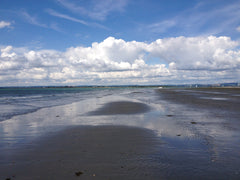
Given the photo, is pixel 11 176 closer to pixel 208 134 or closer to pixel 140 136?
pixel 140 136

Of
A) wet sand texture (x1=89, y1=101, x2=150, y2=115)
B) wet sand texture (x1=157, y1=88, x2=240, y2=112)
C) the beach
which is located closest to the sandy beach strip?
the beach

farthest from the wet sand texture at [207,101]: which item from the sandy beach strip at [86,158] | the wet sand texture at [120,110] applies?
the sandy beach strip at [86,158]

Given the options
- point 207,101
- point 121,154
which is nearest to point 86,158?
point 121,154

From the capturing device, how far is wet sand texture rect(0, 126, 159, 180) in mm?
5398

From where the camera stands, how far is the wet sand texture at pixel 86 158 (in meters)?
5.40

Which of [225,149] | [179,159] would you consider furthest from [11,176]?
[225,149]

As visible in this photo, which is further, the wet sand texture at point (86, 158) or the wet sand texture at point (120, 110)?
the wet sand texture at point (120, 110)

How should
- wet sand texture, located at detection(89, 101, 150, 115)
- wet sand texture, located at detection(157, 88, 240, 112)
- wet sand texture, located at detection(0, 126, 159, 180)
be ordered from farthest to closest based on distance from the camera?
1. wet sand texture, located at detection(157, 88, 240, 112)
2. wet sand texture, located at detection(89, 101, 150, 115)
3. wet sand texture, located at detection(0, 126, 159, 180)

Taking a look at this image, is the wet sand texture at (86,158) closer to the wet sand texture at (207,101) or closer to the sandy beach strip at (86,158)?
the sandy beach strip at (86,158)

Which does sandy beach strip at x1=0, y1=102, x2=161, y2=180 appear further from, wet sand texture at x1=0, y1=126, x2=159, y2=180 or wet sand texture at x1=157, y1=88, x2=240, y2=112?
wet sand texture at x1=157, y1=88, x2=240, y2=112

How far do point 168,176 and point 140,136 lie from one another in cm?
442

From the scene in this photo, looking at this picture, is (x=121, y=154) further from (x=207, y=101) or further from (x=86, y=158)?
(x=207, y=101)

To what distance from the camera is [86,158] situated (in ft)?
21.5

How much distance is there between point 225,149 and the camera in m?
7.34
